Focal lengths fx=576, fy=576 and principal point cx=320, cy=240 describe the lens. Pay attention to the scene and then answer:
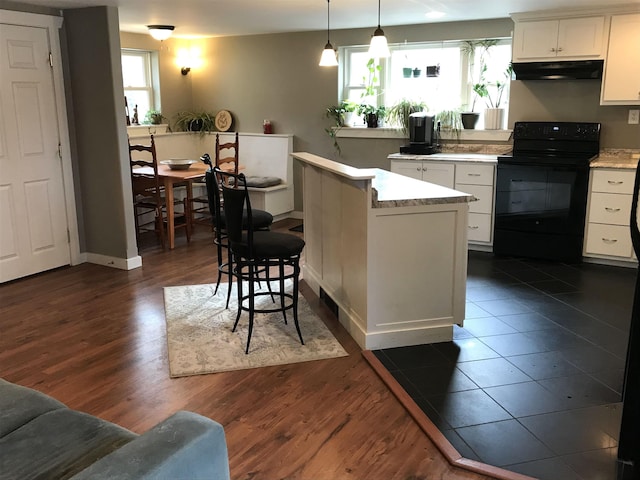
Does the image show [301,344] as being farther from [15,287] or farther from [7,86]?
[7,86]

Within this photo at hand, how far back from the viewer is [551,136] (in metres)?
5.33

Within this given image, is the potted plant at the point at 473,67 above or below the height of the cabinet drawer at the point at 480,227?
above

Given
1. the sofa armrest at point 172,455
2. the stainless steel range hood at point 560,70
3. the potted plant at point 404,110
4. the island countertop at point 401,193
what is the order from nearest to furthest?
the sofa armrest at point 172,455 → the island countertop at point 401,193 → the stainless steel range hood at point 560,70 → the potted plant at point 404,110

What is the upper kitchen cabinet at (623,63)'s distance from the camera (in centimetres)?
478

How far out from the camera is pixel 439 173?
5488mm

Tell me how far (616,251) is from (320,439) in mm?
3534

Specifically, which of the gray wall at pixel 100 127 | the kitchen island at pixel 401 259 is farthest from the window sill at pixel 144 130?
the kitchen island at pixel 401 259

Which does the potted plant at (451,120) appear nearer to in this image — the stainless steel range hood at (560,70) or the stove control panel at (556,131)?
the stove control panel at (556,131)

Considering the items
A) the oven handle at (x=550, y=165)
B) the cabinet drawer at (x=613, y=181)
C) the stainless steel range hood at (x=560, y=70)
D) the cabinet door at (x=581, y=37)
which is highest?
the cabinet door at (x=581, y=37)

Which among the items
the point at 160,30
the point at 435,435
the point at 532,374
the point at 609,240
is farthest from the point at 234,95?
the point at 435,435

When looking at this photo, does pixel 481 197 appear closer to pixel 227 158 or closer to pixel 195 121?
pixel 227 158

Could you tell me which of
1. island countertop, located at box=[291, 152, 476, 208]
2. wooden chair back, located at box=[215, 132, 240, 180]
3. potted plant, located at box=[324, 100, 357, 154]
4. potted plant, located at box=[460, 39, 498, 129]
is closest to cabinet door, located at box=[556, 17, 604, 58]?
potted plant, located at box=[460, 39, 498, 129]

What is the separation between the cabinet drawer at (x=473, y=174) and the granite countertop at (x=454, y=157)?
0.05 metres

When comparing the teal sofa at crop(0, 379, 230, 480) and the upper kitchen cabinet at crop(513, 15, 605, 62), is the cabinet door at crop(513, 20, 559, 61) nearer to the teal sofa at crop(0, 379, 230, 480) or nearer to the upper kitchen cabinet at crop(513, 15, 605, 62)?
the upper kitchen cabinet at crop(513, 15, 605, 62)
